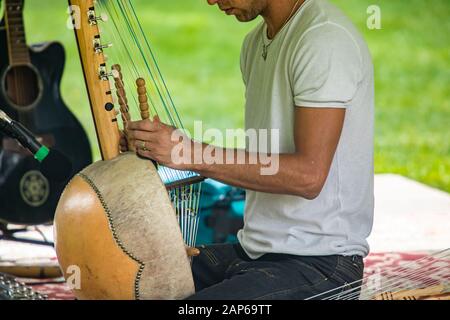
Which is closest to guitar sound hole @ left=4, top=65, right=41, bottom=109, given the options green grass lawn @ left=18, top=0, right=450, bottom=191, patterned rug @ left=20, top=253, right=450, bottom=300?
patterned rug @ left=20, top=253, right=450, bottom=300

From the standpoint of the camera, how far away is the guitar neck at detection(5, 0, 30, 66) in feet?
13.6

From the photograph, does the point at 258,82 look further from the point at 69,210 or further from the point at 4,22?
the point at 4,22

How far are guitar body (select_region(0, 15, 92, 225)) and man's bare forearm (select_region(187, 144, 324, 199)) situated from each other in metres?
2.13

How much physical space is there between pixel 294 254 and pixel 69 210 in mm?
582

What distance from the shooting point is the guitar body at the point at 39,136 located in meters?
4.27

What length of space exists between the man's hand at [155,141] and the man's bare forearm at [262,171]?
73mm

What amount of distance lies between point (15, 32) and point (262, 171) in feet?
7.42

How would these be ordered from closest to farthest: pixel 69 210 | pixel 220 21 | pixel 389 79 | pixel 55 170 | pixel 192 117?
pixel 69 210
pixel 55 170
pixel 192 117
pixel 389 79
pixel 220 21

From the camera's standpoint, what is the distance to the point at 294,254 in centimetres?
235

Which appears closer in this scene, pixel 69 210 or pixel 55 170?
pixel 69 210

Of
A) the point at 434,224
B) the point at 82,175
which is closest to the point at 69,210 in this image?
the point at 82,175

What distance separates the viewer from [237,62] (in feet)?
29.5

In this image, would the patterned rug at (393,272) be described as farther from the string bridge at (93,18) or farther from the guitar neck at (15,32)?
the guitar neck at (15,32)

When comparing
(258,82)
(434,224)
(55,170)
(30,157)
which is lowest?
(434,224)
